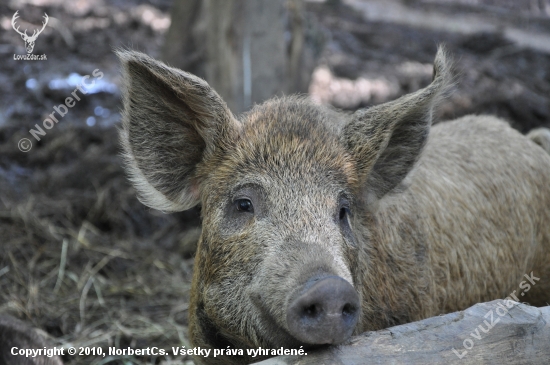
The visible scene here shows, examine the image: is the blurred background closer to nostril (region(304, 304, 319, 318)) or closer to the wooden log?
the wooden log

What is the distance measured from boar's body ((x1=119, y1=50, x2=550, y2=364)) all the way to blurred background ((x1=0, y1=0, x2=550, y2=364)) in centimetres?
61

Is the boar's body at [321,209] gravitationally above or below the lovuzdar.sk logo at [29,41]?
below

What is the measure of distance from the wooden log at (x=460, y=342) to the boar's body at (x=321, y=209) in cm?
14

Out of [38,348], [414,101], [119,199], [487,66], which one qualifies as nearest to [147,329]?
[38,348]

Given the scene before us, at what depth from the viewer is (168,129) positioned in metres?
4.23

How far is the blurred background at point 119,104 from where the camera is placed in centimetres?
643

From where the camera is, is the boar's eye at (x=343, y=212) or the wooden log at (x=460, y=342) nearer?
the wooden log at (x=460, y=342)

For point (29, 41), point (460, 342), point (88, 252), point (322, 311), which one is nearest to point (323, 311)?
point (322, 311)

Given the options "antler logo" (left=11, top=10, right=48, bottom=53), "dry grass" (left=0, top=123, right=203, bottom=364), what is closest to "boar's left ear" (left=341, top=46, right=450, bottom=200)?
"dry grass" (left=0, top=123, right=203, bottom=364)

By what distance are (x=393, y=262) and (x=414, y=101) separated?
3.79ft

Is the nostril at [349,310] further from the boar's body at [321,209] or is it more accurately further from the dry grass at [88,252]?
the dry grass at [88,252]

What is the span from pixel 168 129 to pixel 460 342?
220 centimetres

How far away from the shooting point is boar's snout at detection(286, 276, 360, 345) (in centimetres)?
289

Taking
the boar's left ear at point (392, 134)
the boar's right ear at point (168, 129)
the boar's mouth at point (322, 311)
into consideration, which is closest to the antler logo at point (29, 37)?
the boar's right ear at point (168, 129)
